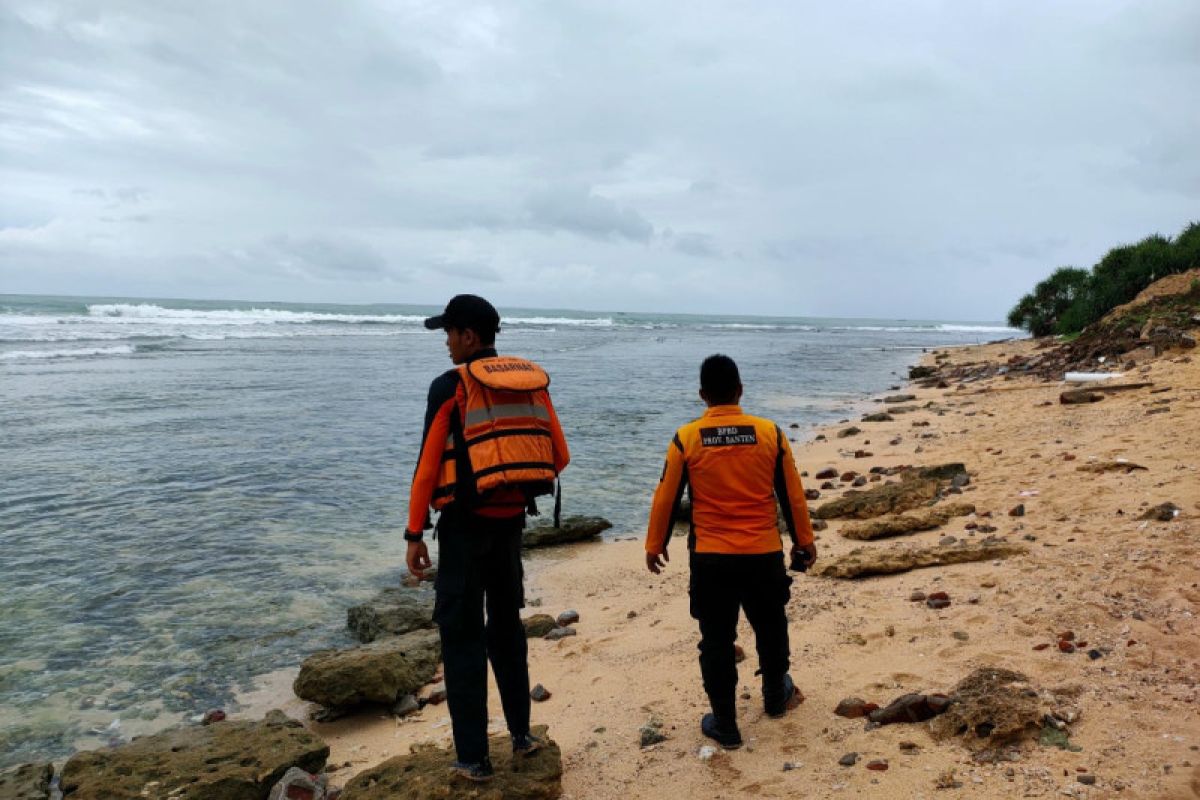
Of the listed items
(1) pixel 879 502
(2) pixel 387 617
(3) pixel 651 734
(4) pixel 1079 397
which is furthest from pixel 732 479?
(4) pixel 1079 397

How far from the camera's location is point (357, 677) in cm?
560

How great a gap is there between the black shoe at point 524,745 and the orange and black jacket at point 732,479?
4.26ft

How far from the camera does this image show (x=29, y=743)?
527 cm

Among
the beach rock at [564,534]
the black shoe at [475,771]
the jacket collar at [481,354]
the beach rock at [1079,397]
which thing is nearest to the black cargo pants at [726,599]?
the black shoe at [475,771]

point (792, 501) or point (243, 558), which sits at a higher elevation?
point (792, 501)

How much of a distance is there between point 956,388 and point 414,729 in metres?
20.6

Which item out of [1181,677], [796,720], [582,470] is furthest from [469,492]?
[582,470]

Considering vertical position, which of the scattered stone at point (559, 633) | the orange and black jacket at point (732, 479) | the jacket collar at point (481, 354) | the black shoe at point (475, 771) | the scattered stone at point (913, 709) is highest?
the jacket collar at point (481, 354)

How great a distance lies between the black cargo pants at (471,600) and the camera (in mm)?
3852

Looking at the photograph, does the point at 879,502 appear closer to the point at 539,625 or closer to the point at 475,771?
the point at 539,625

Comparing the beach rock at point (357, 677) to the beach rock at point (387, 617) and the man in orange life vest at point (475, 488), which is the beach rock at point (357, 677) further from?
the man in orange life vest at point (475, 488)

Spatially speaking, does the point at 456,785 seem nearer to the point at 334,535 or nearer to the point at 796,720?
the point at 796,720

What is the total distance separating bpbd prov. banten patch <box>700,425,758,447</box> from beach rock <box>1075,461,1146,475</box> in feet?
19.9

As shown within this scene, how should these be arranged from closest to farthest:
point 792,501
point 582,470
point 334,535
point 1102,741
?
point 1102,741, point 792,501, point 334,535, point 582,470
